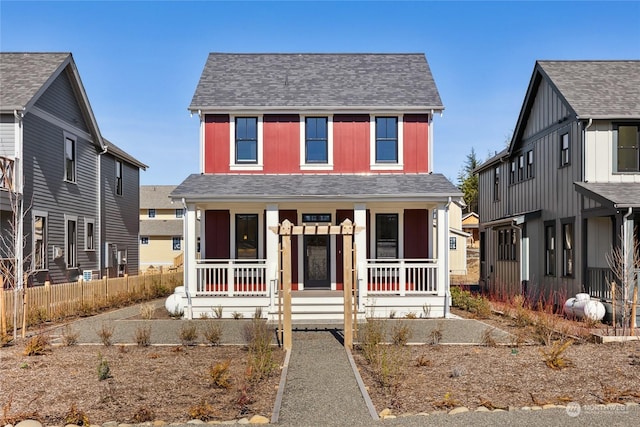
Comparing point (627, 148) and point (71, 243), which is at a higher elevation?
point (627, 148)

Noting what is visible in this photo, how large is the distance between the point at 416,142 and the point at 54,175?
13074 millimetres

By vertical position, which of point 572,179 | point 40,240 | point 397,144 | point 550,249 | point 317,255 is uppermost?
point 397,144

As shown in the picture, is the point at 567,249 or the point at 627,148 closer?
the point at 627,148

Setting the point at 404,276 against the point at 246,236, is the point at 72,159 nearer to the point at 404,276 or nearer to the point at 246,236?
the point at 246,236

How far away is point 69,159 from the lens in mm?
25234

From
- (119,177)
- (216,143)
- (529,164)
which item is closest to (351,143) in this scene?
(216,143)

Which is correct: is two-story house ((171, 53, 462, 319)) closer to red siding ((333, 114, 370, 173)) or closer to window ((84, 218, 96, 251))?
red siding ((333, 114, 370, 173))

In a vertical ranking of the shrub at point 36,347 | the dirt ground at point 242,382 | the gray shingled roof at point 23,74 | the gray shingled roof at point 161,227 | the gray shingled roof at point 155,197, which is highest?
the gray shingled roof at point 23,74

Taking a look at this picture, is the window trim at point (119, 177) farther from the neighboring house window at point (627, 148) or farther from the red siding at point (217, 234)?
the neighboring house window at point (627, 148)

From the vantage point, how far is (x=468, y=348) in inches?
507

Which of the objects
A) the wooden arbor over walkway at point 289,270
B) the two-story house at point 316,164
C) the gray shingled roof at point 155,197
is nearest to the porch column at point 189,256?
the two-story house at point 316,164

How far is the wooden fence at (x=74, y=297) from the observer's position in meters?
16.1

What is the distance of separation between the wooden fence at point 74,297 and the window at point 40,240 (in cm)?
206

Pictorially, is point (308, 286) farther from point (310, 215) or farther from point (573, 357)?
point (573, 357)
